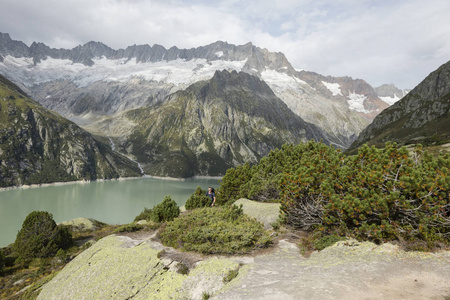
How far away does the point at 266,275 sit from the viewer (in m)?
10.2

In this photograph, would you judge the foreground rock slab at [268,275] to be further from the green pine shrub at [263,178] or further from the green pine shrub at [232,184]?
the green pine shrub at [232,184]

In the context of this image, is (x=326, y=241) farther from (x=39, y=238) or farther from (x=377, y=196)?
(x=39, y=238)

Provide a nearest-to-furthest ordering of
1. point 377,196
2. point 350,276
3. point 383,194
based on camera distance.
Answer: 1. point 350,276
2. point 377,196
3. point 383,194

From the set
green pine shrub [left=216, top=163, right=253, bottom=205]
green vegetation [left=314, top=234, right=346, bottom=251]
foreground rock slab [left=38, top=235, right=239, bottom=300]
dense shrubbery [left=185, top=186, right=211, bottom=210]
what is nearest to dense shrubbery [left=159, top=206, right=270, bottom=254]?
foreground rock slab [left=38, top=235, right=239, bottom=300]

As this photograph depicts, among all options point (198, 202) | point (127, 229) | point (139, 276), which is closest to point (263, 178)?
point (198, 202)

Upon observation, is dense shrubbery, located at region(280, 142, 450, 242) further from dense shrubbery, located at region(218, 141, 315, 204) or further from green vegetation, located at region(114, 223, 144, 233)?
green vegetation, located at region(114, 223, 144, 233)

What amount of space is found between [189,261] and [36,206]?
193 meters

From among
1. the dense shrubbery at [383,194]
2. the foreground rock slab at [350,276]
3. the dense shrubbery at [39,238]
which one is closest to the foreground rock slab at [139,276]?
the foreground rock slab at [350,276]

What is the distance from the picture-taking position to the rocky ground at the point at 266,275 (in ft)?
28.5

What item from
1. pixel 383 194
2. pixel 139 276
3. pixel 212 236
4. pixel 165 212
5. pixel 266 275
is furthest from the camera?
pixel 165 212

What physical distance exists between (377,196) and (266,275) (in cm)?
690

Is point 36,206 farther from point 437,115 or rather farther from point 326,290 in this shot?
point 437,115

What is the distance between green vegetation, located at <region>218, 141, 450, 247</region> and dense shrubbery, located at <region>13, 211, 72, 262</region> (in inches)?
1403

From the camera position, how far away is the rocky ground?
867 centimetres
